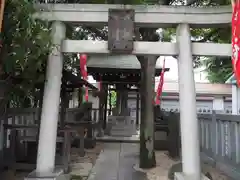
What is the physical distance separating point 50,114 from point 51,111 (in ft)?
Answer: 0.18

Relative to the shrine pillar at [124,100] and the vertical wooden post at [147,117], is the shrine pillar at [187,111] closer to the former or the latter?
the vertical wooden post at [147,117]

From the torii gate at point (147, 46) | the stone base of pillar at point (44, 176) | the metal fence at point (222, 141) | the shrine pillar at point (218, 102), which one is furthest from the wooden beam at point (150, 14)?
the shrine pillar at point (218, 102)

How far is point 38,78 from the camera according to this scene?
536 cm

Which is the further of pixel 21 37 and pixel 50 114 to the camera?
pixel 50 114

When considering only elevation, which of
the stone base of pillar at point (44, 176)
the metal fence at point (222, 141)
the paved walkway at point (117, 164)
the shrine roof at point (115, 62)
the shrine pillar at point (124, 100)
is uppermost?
the shrine roof at point (115, 62)

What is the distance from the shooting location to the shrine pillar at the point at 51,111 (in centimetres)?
499

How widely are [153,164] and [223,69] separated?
15877mm

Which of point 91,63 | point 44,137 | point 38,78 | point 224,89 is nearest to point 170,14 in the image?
point 38,78

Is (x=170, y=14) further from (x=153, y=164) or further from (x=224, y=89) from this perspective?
(x=224, y=89)

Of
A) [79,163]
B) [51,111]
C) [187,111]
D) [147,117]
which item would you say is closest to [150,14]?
[187,111]

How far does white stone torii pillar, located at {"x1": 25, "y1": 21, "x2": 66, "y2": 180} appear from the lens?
4.98m

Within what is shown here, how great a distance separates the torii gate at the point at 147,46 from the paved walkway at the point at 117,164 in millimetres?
2518

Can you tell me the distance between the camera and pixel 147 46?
5.19 m

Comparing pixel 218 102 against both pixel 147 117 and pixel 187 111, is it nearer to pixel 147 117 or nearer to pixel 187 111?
pixel 147 117
